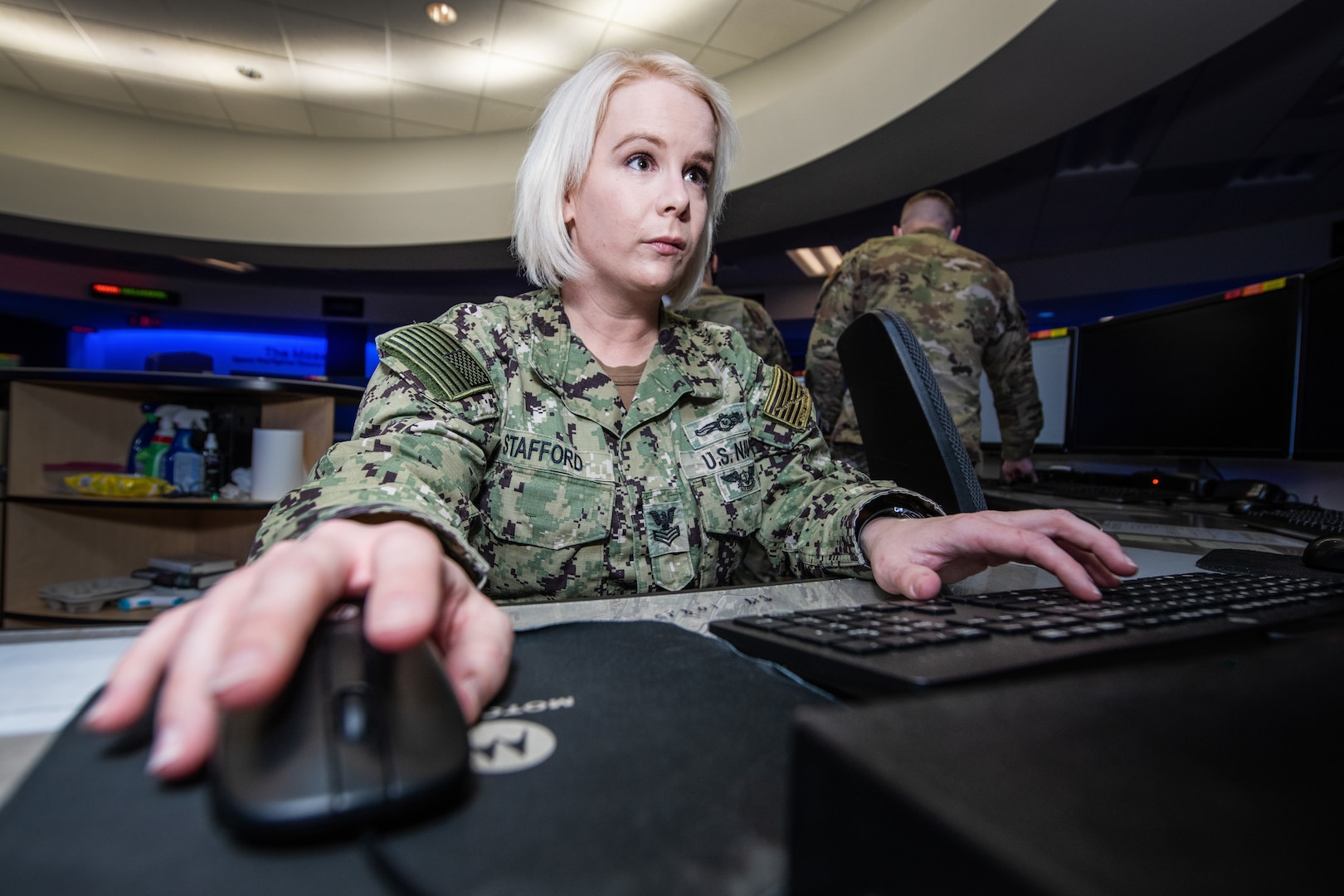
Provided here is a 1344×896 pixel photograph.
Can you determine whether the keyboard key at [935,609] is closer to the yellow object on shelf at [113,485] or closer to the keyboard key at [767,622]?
the keyboard key at [767,622]

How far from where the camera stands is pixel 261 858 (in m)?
0.18

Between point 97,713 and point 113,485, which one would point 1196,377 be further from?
point 113,485

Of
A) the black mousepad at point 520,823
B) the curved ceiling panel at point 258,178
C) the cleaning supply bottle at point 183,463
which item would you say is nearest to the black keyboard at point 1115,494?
the black mousepad at point 520,823

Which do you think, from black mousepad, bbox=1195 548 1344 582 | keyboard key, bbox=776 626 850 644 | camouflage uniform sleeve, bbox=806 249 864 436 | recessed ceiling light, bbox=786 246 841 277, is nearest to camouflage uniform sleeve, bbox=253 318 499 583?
keyboard key, bbox=776 626 850 644

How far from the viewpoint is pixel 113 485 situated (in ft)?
6.27

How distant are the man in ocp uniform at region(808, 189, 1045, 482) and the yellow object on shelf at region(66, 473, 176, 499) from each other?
2.09 metres

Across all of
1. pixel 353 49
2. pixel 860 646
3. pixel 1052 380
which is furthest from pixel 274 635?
pixel 353 49

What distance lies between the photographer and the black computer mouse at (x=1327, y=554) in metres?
0.75

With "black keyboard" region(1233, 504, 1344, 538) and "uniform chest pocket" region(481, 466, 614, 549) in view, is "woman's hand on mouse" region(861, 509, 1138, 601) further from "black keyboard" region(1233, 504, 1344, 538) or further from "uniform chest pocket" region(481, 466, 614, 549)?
"black keyboard" region(1233, 504, 1344, 538)

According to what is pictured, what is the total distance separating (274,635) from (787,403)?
2.76 ft

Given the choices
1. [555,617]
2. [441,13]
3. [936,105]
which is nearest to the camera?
[555,617]

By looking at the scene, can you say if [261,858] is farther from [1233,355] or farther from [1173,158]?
[1173,158]

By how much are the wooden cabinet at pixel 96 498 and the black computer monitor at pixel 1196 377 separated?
234cm

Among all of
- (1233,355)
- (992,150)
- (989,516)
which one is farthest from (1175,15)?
(989,516)
